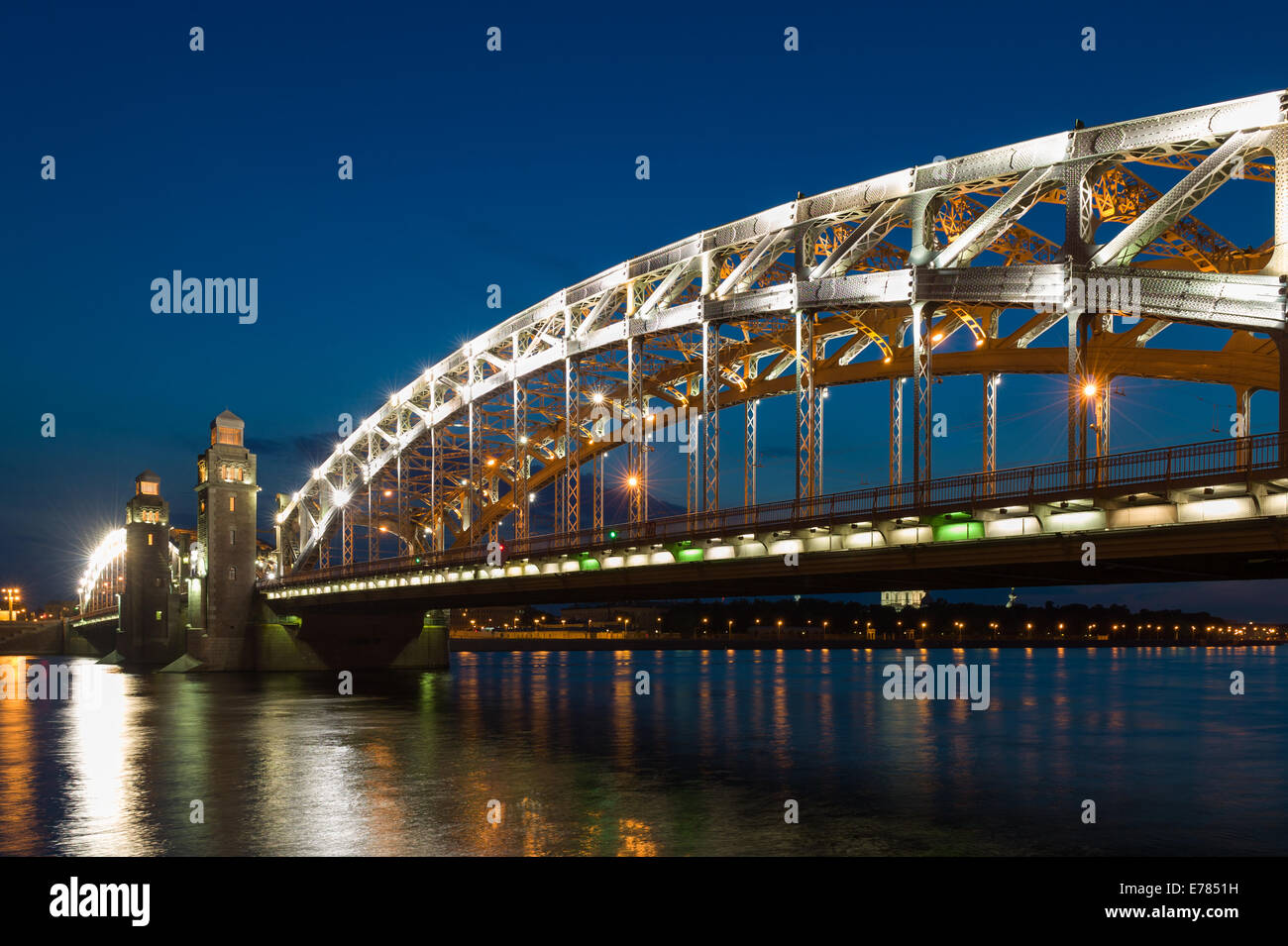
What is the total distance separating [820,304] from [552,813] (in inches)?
871

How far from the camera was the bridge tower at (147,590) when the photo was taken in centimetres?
12212

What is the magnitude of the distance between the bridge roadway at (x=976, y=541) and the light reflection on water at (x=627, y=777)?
527 centimetres

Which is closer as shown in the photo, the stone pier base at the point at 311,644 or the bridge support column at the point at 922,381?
the bridge support column at the point at 922,381

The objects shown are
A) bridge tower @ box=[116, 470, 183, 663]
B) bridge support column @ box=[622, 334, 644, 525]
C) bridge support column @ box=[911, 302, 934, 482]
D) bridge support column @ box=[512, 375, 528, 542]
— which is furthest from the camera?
bridge tower @ box=[116, 470, 183, 663]

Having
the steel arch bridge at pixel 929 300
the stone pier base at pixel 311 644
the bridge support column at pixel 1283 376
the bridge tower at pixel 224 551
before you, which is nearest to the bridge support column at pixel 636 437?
the steel arch bridge at pixel 929 300

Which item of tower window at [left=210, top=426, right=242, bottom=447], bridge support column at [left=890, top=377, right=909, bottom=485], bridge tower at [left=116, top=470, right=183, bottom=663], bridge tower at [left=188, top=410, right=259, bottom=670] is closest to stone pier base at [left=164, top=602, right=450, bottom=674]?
bridge tower at [left=188, top=410, right=259, bottom=670]

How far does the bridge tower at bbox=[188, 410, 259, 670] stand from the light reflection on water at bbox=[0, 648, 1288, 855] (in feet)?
91.7

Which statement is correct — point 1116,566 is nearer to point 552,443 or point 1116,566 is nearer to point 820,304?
point 820,304

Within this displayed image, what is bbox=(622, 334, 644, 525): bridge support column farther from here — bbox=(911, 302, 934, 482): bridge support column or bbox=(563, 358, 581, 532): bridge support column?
bbox=(911, 302, 934, 482): bridge support column

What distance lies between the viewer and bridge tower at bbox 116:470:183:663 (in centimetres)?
12212

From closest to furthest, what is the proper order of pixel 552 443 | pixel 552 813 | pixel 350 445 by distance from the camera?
pixel 552 813 < pixel 552 443 < pixel 350 445

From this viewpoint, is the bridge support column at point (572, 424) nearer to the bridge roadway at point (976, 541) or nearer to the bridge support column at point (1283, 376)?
the bridge roadway at point (976, 541)
